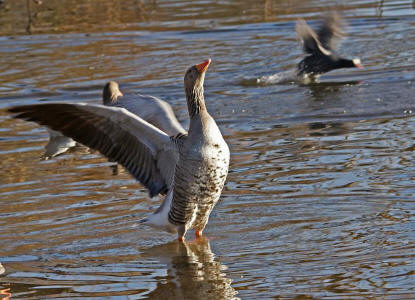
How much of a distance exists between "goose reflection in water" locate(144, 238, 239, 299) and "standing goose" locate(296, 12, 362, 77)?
7023 mm

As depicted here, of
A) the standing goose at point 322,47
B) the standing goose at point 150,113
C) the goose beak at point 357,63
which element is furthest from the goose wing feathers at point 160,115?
the goose beak at point 357,63

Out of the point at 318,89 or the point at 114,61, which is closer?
the point at 318,89

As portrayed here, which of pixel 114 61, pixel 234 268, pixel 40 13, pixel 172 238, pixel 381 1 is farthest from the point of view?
pixel 40 13

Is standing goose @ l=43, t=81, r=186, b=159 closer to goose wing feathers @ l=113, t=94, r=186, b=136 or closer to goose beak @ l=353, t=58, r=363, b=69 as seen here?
goose wing feathers @ l=113, t=94, r=186, b=136

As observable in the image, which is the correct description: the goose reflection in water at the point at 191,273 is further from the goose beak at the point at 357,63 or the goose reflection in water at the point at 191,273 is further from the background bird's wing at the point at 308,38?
the background bird's wing at the point at 308,38

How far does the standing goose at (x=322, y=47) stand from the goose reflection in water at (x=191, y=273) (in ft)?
23.0

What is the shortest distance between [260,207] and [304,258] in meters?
1.37

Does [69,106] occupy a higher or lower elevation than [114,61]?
higher

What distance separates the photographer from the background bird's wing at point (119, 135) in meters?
6.72

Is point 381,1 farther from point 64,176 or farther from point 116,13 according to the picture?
point 64,176

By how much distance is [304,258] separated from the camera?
621 cm

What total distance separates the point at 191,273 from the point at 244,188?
192cm

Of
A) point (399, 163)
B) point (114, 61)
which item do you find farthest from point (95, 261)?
point (114, 61)

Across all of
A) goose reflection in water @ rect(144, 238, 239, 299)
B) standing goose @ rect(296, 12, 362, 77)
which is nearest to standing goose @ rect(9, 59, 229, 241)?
goose reflection in water @ rect(144, 238, 239, 299)
